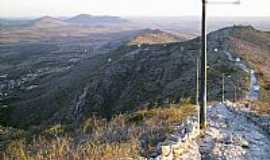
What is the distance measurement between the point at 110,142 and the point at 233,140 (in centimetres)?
433

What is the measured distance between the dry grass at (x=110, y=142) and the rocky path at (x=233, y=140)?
3.46ft

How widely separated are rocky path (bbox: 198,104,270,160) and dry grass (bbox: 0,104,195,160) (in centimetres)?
106

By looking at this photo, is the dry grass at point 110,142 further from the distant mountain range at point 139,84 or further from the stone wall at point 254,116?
the distant mountain range at point 139,84

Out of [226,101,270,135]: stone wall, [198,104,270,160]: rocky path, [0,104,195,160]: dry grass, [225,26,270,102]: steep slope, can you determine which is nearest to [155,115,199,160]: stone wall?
[0,104,195,160]: dry grass

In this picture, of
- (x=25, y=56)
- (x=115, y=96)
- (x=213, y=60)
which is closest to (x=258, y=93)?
(x=213, y=60)

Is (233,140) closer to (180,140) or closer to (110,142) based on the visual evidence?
(180,140)

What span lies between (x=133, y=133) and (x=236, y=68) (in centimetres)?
2679

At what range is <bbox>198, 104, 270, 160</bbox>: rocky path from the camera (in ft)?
40.3

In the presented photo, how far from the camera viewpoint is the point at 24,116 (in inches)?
2331

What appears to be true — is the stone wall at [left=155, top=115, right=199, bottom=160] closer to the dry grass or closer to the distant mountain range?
the dry grass

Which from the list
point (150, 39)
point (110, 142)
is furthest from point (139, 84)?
point (150, 39)

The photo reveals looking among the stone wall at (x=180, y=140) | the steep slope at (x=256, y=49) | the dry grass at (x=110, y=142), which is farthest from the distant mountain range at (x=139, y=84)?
the stone wall at (x=180, y=140)

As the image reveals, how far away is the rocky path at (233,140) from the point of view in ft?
40.3

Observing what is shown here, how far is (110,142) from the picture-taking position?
11.2 m
